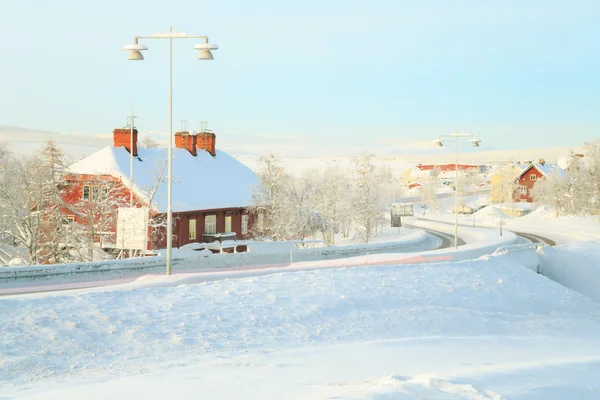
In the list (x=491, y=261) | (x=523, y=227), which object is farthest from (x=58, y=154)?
(x=523, y=227)

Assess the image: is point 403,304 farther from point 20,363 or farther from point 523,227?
point 523,227

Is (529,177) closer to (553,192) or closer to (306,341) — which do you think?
(553,192)

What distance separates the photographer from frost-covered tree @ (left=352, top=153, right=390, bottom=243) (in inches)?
2761

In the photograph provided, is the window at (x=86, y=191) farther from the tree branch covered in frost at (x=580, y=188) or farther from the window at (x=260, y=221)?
the tree branch covered in frost at (x=580, y=188)

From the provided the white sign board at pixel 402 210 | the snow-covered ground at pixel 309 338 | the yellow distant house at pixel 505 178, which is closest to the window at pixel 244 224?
the snow-covered ground at pixel 309 338

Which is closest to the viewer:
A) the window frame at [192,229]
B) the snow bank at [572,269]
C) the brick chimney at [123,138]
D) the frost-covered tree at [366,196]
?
the snow bank at [572,269]

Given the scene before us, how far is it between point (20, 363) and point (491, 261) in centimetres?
2215

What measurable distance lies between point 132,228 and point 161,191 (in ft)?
37.3

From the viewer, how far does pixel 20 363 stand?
46.9ft

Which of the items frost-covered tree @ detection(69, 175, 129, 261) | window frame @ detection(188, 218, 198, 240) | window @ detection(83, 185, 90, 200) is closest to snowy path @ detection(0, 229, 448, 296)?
frost-covered tree @ detection(69, 175, 129, 261)

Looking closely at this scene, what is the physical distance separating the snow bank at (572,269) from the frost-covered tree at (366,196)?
28476mm

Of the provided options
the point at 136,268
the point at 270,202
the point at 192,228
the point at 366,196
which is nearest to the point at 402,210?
the point at 366,196

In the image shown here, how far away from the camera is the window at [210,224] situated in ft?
160

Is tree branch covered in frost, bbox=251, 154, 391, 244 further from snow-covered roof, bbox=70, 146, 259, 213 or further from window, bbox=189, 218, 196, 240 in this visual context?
window, bbox=189, 218, 196, 240
